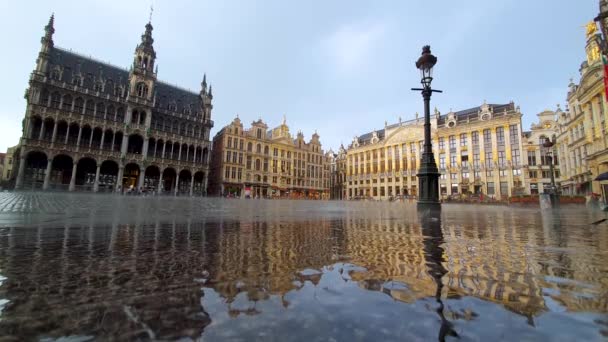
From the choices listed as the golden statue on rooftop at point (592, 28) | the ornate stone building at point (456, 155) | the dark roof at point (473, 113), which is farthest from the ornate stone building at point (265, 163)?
the golden statue on rooftop at point (592, 28)

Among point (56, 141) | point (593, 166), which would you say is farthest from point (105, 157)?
point (593, 166)

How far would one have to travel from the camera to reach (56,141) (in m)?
31.9

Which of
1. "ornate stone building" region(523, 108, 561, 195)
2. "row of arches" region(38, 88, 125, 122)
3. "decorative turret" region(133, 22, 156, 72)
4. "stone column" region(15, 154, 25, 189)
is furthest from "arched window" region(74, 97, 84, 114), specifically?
"ornate stone building" region(523, 108, 561, 195)

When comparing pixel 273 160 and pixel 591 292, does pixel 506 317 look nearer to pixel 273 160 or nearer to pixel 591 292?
pixel 591 292

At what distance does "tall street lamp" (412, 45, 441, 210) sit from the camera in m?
7.36

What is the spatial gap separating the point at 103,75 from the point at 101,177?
49.5 ft

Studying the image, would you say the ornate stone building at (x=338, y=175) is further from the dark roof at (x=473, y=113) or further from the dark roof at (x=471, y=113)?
the dark roof at (x=473, y=113)

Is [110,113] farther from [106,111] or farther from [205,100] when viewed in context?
[205,100]

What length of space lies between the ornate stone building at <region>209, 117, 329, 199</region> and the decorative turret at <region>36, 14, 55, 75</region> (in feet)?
80.7

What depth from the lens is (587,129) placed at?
25.1 m

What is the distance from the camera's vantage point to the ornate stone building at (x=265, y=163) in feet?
161

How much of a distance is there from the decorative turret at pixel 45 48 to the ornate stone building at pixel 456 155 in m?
55.4

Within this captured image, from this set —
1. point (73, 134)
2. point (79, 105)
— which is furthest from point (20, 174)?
point (79, 105)

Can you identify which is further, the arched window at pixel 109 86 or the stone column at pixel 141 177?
the arched window at pixel 109 86
